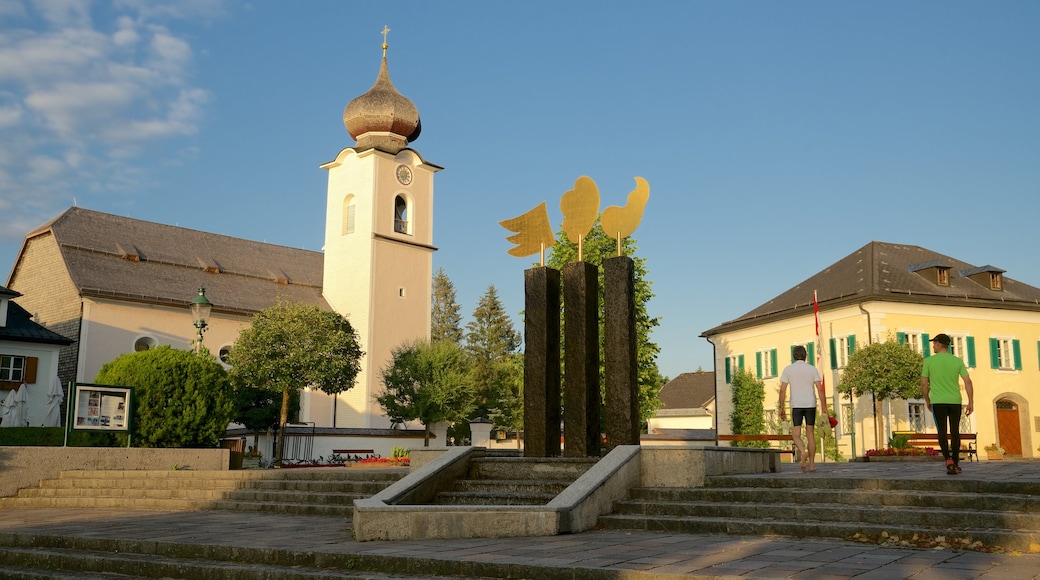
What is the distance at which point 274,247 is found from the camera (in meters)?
55.8

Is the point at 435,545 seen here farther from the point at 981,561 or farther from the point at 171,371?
the point at 171,371

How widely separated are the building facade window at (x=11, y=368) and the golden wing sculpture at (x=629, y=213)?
1161 inches

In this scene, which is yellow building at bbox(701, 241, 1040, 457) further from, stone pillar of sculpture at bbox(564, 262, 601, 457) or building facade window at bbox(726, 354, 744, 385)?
stone pillar of sculpture at bbox(564, 262, 601, 457)

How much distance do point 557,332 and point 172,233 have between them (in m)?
42.3

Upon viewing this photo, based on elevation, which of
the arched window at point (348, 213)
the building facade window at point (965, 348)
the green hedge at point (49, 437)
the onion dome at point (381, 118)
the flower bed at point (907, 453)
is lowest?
the flower bed at point (907, 453)

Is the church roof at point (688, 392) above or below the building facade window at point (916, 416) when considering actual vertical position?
above

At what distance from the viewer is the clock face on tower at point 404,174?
175ft

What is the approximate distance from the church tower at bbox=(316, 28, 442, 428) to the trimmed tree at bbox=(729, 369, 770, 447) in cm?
1792

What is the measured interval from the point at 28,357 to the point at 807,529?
114 feet

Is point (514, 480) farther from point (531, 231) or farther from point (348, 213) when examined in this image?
point (348, 213)

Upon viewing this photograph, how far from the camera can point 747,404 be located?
148 ft

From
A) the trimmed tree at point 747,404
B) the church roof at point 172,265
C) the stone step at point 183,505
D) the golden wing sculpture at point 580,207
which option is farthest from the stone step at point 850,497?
the church roof at point 172,265

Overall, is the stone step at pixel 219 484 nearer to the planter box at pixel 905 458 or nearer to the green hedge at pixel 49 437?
the green hedge at pixel 49 437

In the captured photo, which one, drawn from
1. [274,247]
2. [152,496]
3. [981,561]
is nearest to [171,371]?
[152,496]
